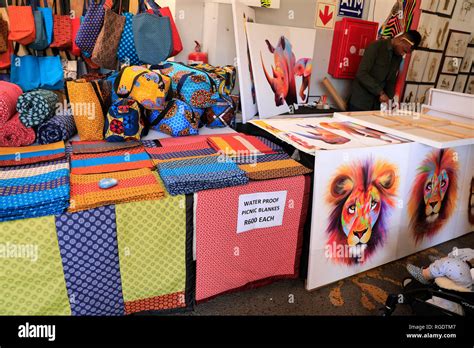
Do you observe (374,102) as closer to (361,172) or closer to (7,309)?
(361,172)

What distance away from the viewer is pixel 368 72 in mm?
3260

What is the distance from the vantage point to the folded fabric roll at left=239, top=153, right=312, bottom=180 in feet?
5.54

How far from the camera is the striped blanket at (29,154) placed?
61.2 inches

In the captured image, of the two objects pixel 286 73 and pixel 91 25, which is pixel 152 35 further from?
pixel 286 73

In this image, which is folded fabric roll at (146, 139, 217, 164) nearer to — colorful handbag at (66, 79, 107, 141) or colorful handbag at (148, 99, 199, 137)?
colorful handbag at (148, 99, 199, 137)

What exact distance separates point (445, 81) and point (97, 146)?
4.21 m

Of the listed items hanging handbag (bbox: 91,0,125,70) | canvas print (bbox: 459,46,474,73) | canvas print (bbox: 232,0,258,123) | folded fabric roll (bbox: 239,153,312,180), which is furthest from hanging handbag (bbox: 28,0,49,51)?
canvas print (bbox: 459,46,474,73)

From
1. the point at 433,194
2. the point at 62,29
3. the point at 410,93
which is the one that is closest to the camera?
the point at 433,194

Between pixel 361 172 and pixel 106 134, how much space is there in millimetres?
1349

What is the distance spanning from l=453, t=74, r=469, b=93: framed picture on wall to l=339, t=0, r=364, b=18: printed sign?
5.97ft

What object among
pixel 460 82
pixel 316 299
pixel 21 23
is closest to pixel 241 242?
pixel 316 299

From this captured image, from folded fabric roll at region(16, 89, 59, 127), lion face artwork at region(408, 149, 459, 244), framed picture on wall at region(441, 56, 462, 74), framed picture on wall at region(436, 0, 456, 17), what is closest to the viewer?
folded fabric roll at region(16, 89, 59, 127)

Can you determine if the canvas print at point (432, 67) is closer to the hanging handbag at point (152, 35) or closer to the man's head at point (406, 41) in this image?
the man's head at point (406, 41)

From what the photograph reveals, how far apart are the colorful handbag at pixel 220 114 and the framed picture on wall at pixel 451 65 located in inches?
123
